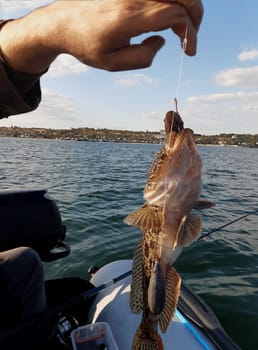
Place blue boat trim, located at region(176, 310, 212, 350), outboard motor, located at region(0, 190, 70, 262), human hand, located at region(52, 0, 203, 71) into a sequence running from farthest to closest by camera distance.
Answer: outboard motor, located at region(0, 190, 70, 262), blue boat trim, located at region(176, 310, 212, 350), human hand, located at region(52, 0, 203, 71)

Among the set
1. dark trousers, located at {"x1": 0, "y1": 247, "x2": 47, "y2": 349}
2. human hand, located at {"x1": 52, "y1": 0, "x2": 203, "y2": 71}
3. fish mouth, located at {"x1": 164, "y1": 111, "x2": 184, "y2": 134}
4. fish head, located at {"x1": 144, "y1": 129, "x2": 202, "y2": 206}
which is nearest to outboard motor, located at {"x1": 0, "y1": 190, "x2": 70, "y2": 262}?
dark trousers, located at {"x1": 0, "y1": 247, "x2": 47, "y2": 349}

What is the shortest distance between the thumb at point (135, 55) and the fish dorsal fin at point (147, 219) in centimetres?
109

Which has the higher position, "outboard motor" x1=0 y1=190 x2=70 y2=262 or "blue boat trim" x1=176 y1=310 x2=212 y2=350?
"outboard motor" x1=0 y1=190 x2=70 y2=262

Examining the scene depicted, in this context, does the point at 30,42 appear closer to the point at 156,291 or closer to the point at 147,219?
the point at 147,219

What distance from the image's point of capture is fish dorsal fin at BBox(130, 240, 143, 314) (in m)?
2.45

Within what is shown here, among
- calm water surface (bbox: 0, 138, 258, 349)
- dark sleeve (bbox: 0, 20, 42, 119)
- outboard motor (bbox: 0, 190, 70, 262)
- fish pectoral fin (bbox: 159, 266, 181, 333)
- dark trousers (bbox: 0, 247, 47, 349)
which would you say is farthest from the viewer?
calm water surface (bbox: 0, 138, 258, 349)

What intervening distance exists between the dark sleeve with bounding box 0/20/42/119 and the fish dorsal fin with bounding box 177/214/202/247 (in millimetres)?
1343

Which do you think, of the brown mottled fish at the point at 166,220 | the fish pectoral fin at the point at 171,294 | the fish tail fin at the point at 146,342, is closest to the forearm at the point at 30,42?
the brown mottled fish at the point at 166,220

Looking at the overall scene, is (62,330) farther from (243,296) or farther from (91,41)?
(243,296)

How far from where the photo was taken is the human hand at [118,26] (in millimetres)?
1337

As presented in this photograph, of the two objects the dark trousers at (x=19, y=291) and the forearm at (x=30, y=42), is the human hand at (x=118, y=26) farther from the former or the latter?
the dark trousers at (x=19, y=291)

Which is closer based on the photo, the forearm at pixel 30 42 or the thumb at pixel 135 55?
the thumb at pixel 135 55

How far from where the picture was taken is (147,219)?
7.55ft

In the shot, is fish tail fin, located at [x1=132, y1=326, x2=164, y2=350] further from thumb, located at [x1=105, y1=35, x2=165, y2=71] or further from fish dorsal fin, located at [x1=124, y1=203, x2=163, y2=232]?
thumb, located at [x1=105, y1=35, x2=165, y2=71]
